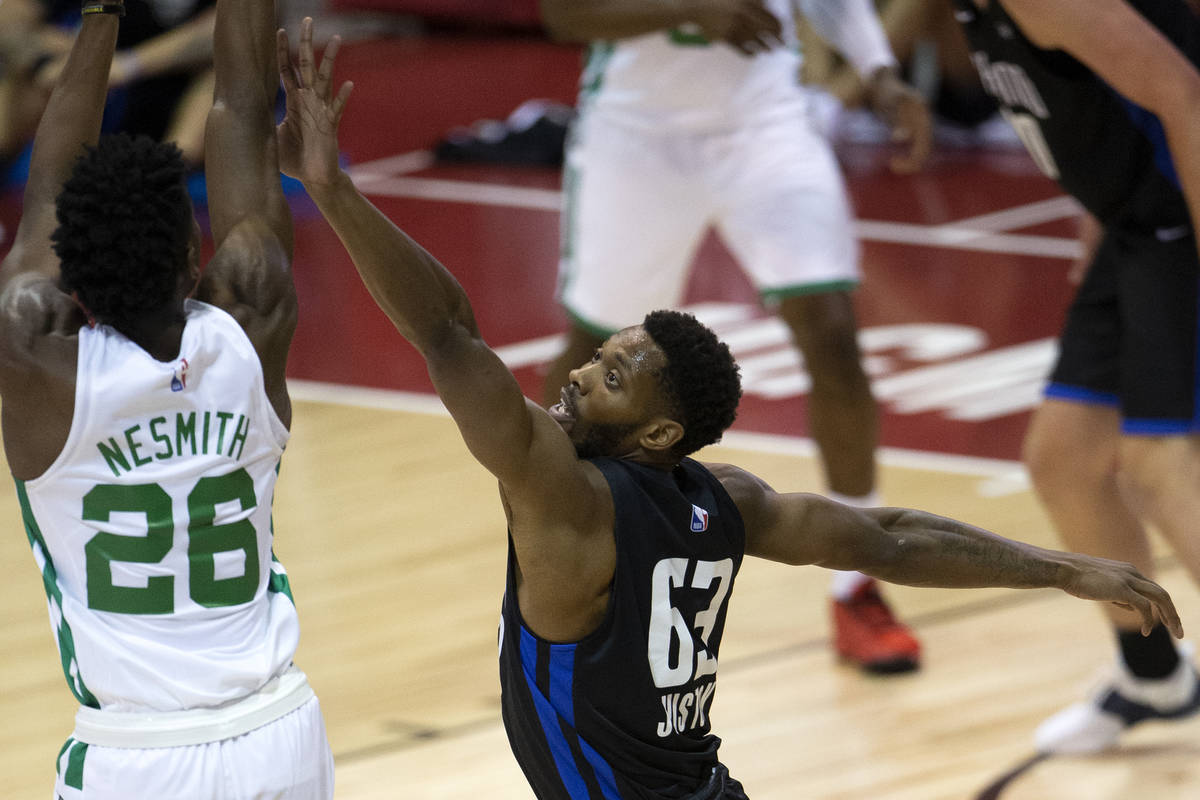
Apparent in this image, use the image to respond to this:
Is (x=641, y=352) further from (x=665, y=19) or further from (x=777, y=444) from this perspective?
(x=777, y=444)

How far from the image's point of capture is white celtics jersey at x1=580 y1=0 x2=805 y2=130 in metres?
5.36

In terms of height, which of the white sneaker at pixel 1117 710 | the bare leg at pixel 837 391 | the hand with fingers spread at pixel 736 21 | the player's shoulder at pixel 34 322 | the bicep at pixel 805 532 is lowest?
the white sneaker at pixel 1117 710

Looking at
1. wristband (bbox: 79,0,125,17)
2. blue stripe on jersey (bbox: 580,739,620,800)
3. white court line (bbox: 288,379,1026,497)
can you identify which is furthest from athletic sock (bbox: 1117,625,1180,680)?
wristband (bbox: 79,0,125,17)

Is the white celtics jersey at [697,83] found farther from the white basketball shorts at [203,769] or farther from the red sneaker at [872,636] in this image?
the white basketball shorts at [203,769]

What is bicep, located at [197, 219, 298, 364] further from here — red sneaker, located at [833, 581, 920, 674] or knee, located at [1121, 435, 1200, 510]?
red sneaker, located at [833, 581, 920, 674]

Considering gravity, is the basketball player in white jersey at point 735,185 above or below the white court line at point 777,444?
above

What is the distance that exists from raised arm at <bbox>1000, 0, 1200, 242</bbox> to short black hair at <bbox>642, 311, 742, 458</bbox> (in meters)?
1.51

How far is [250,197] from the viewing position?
116 inches

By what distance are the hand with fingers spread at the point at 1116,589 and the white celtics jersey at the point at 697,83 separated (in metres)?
2.51

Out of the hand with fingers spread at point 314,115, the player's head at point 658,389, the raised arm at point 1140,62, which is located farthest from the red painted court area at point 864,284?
the hand with fingers spread at point 314,115

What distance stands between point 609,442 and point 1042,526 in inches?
136

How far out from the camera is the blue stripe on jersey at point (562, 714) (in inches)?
111

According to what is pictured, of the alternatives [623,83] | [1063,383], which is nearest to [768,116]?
[623,83]

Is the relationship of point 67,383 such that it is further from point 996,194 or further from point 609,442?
point 996,194
